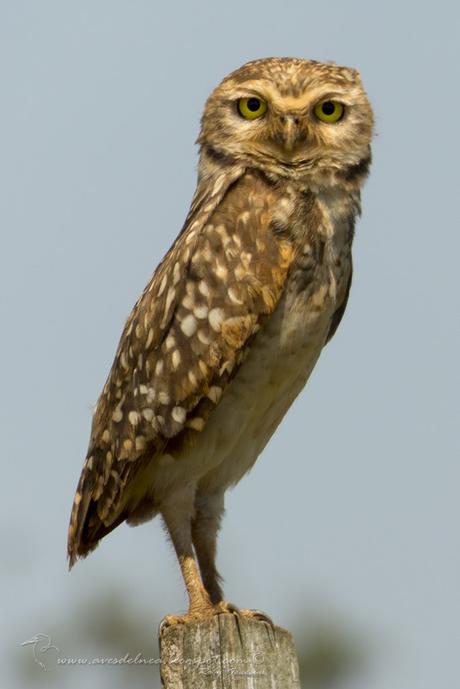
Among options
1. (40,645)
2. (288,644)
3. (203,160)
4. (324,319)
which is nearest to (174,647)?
(288,644)

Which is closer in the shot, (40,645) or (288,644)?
(288,644)

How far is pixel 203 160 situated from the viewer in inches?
278

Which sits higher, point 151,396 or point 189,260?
point 189,260

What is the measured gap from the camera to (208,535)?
22.7ft

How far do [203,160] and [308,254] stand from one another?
879 millimetres

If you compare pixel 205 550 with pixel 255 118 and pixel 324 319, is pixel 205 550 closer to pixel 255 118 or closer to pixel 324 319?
pixel 324 319

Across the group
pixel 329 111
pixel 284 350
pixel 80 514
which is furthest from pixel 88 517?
pixel 329 111

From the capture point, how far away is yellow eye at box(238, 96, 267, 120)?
6.87 m

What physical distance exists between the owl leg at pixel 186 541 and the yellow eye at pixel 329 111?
5.89 feet

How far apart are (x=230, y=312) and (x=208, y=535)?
1155mm

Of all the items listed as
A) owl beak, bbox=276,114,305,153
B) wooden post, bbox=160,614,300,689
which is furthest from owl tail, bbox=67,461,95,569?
owl beak, bbox=276,114,305,153

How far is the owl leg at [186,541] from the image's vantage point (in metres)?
6.33

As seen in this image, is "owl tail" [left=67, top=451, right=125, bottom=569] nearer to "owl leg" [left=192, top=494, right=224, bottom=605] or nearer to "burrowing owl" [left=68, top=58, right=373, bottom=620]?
"burrowing owl" [left=68, top=58, right=373, bottom=620]

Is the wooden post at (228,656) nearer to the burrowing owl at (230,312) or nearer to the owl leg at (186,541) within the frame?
the burrowing owl at (230,312)
